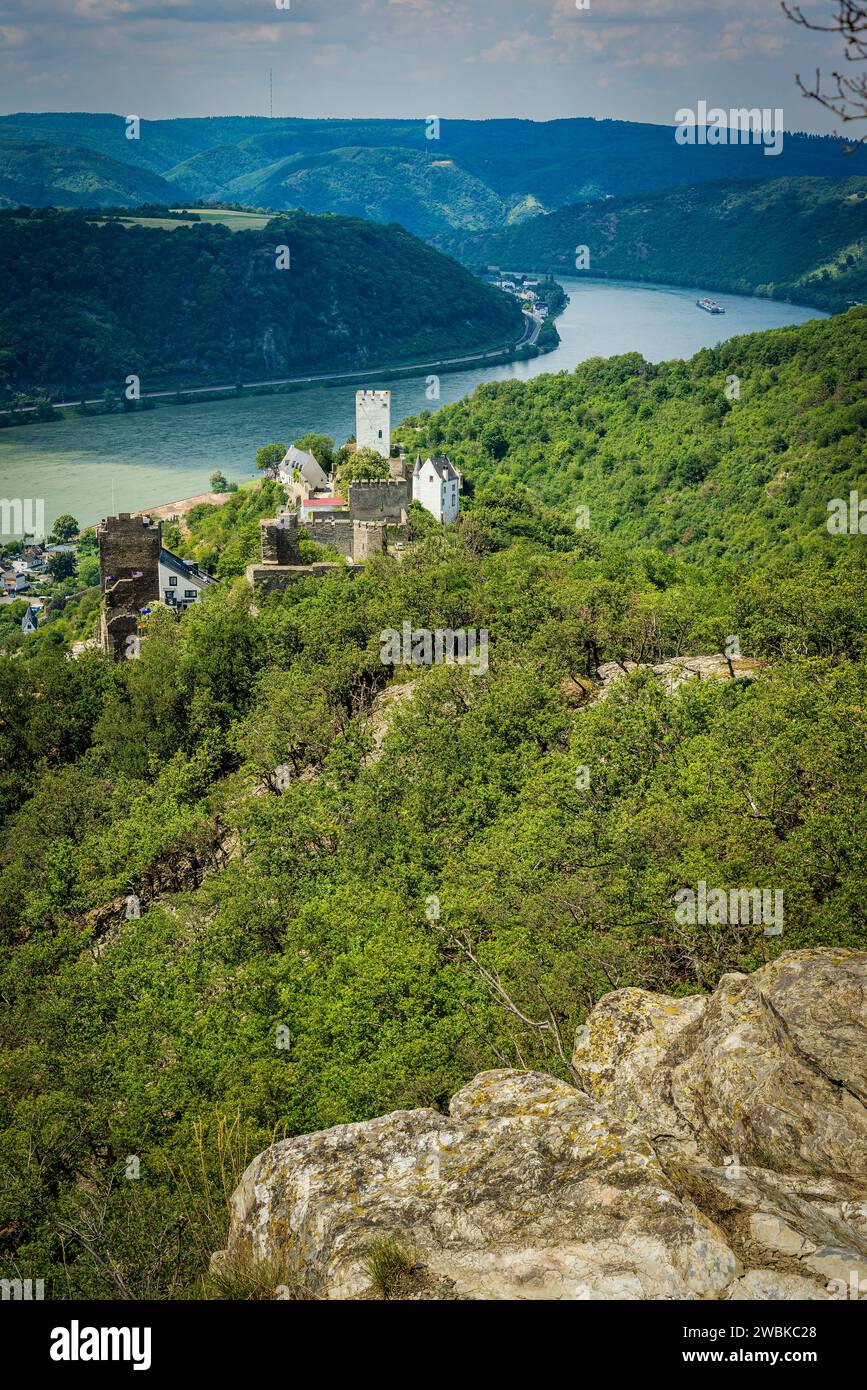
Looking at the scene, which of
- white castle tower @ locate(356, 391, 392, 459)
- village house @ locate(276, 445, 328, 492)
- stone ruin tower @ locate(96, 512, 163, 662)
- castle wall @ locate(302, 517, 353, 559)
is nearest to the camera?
stone ruin tower @ locate(96, 512, 163, 662)

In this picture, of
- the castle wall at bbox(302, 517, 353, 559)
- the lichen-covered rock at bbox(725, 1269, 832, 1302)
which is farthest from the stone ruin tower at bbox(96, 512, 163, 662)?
the lichen-covered rock at bbox(725, 1269, 832, 1302)

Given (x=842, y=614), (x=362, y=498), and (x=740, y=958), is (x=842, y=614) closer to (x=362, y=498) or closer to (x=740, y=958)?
(x=740, y=958)

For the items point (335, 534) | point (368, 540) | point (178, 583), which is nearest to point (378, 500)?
point (335, 534)

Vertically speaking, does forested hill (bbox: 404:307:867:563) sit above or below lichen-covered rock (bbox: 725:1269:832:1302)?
above

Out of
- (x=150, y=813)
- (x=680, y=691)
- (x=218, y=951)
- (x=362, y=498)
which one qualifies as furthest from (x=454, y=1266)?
(x=362, y=498)

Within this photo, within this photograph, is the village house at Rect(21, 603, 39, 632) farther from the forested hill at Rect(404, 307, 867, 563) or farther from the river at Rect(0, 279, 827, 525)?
the forested hill at Rect(404, 307, 867, 563)

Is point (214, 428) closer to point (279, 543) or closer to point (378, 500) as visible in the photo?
point (378, 500)

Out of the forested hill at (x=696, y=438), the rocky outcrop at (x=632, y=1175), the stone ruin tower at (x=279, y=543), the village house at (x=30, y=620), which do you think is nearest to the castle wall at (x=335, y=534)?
the stone ruin tower at (x=279, y=543)

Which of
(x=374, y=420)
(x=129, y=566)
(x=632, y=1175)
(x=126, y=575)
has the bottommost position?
(x=632, y=1175)
